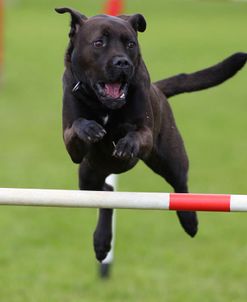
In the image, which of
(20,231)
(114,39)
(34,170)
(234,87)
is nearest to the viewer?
(114,39)

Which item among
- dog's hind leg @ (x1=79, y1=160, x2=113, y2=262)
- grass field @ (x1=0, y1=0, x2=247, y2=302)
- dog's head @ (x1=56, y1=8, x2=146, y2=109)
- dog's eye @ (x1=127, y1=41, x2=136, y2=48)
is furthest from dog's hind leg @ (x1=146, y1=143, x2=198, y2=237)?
grass field @ (x1=0, y1=0, x2=247, y2=302)

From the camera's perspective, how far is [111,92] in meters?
4.53

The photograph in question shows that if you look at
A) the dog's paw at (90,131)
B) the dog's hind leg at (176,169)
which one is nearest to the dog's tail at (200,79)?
the dog's hind leg at (176,169)

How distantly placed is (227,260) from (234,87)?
35.2 feet

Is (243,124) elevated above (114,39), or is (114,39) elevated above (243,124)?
(114,39)

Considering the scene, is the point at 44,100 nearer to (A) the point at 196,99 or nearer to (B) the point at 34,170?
(A) the point at 196,99

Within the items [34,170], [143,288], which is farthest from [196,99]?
[143,288]

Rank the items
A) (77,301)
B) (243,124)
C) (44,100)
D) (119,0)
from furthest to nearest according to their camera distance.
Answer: (44,100) → (243,124) → (77,301) → (119,0)

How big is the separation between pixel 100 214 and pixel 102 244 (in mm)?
188

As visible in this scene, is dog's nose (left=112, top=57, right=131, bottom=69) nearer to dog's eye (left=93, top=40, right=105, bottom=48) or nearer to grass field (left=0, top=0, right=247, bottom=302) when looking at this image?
dog's eye (left=93, top=40, right=105, bottom=48)

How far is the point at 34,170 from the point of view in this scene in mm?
12391

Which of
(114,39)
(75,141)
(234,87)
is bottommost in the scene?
(234,87)

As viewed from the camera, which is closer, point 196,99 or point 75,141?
point 75,141

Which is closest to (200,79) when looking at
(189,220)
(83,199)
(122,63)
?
(189,220)
